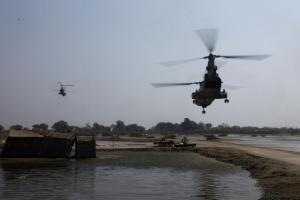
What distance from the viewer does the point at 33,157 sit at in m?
59.6

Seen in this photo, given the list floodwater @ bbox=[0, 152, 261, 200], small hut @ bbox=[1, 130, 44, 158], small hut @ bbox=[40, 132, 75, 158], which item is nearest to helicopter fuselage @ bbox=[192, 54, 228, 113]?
floodwater @ bbox=[0, 152, 261, 200]

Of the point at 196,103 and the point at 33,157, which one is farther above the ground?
the point at 196,103

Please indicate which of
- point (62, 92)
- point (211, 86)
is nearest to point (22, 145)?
point (211, 86)

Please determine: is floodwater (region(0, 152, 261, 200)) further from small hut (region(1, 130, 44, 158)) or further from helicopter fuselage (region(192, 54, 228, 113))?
helicopter fuselage (region(192, 54, 228, 113))

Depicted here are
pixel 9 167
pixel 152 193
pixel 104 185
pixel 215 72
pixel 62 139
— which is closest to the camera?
pixel 152 193

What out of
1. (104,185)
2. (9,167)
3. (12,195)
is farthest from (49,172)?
(12,195)

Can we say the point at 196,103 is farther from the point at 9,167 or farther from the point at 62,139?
the point at 9,167

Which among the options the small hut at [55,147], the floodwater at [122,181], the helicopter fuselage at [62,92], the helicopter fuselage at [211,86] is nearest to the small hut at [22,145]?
the small hut at [55,147]

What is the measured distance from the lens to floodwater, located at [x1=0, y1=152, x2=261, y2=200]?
30.9 metres

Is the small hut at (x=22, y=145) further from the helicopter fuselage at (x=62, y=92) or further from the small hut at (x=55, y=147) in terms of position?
the helicopter fuselage at (x=62, y=92)

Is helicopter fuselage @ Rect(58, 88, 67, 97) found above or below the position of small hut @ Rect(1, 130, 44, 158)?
above

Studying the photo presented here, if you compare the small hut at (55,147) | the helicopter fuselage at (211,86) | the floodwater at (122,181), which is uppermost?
the helicopter fuselage at (211,86)

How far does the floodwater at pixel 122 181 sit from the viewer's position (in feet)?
101

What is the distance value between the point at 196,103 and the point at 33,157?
18.6 m
